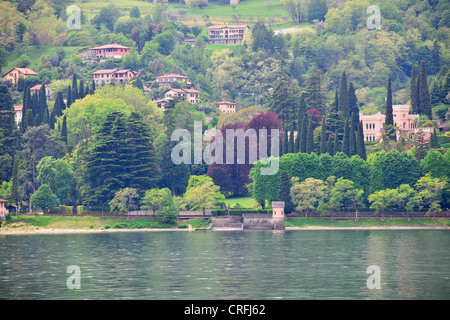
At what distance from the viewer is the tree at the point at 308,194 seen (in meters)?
115

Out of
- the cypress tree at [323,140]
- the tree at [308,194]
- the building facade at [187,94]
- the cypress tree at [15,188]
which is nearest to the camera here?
the tree at [308,194]

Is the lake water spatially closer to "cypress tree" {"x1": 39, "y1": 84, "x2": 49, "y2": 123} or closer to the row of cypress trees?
the row of cypress trees

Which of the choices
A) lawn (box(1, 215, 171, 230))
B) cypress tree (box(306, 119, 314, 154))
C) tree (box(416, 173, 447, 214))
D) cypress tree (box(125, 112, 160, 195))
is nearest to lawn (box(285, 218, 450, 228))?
tree (box(416, 173, 447, 214))

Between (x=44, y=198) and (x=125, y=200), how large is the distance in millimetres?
11246

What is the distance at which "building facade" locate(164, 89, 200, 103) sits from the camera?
192500mm

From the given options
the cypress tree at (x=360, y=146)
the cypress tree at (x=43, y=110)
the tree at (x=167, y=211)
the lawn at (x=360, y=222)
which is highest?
the cypress tree at (x=43, y=110)

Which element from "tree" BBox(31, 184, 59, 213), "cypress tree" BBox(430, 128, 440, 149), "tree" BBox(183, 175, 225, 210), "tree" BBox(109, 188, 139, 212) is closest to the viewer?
"tree" BBox(31, 184, 59, 213)

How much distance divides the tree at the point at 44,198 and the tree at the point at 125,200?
810cm

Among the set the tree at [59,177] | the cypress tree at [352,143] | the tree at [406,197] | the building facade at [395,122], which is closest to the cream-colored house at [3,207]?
the tree at [59,177]

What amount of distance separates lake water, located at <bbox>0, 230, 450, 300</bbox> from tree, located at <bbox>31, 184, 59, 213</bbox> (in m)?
10.7

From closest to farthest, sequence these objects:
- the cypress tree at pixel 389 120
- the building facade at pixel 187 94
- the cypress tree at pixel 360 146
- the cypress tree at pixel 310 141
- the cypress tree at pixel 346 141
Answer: the cypress tree at pixel 360 146
the cypress tree at pixel 346 141
the cypress tree at pixel 310 141
the cypress tree at pixel 389 120
the building facade at pixel 187 94

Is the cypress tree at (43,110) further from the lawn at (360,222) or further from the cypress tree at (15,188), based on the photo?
the lawn at (360,222)

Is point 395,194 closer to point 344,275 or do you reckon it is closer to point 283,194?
point 283,194
